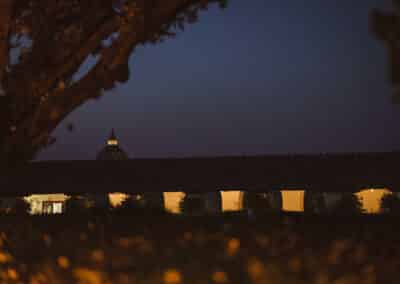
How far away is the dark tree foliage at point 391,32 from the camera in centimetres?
600

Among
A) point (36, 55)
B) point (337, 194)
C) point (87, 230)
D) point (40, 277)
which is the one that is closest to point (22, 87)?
point (36, 55)

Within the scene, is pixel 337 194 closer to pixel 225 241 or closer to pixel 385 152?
pixel 385 152

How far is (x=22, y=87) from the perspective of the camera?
12.2 meters

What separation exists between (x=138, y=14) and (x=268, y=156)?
31.4 m

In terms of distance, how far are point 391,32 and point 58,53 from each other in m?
7.76

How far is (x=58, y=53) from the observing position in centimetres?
1245

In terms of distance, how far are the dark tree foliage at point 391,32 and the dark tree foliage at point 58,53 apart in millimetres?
5960

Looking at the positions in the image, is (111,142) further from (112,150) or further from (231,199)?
(231,199)

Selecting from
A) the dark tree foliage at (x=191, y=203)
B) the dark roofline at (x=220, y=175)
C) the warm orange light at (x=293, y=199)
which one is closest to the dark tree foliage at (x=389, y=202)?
the dark roofline at (x=220, y=175)

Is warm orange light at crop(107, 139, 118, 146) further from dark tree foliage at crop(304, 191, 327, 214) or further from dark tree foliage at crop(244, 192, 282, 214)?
dark tree foliage at crop(304, 191, 327, 214)

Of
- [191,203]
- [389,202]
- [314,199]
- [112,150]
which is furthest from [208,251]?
[112,150]

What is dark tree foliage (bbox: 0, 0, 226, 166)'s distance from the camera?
38.4 ft

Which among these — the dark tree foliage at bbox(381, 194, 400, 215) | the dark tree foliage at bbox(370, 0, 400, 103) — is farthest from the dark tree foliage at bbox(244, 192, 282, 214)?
the dark tree foliage at bbox(370, 0, 400, 103)

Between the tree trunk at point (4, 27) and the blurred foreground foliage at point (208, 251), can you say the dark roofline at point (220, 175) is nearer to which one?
the tree trunk at point (4, 27)
